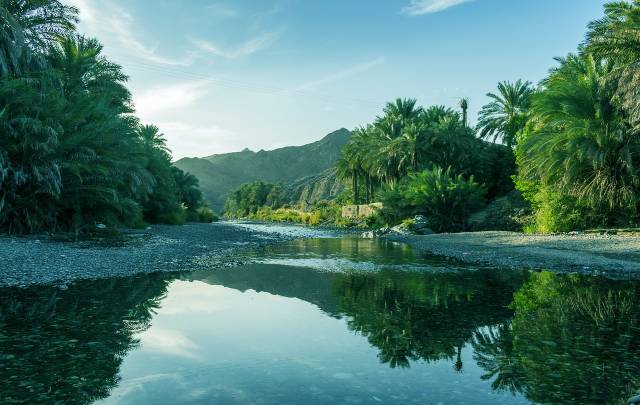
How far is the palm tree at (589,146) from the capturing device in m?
20.5

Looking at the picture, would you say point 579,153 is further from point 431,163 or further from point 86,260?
point 86,260

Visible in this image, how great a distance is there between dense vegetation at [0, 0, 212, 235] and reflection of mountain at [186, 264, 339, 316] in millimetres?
7964

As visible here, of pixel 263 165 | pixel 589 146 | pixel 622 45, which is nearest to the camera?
pixel 622 45

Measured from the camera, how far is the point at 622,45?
18.6m

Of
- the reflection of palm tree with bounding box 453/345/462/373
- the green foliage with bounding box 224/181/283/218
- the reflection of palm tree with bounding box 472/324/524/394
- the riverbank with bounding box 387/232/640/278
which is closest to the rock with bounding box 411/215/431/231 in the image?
the riverbank with bounding box 387/232/640/278

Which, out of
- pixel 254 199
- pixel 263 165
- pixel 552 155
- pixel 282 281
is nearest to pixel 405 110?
pixel 552 155

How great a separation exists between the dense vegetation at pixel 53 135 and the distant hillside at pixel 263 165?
442 feet

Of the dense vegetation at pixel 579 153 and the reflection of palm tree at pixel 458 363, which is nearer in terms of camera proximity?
the reflection of palm tree at pixel 458 363

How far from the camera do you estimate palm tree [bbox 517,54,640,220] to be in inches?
806

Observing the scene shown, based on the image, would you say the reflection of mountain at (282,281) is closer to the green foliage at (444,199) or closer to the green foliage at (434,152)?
the green foliage at (444,199)

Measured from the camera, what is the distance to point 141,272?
436 inches

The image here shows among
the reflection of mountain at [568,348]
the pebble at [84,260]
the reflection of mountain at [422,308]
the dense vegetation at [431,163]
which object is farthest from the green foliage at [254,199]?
the reflection of mountain at [568,348]

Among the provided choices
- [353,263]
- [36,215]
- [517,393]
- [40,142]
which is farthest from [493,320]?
[36,215]

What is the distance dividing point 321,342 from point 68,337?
3.07 m
